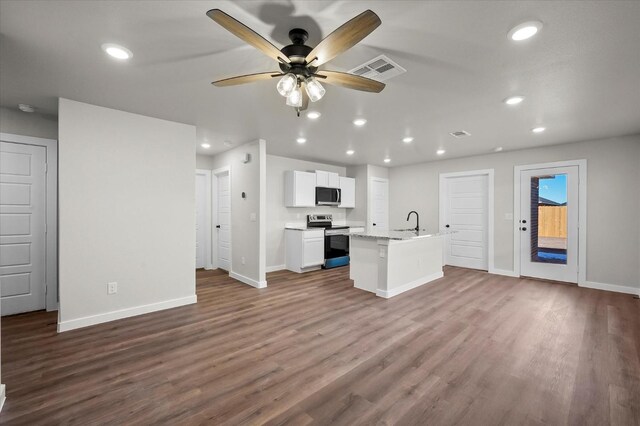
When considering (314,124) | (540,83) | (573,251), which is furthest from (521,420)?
(573,251)

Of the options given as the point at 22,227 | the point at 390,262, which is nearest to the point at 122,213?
the point at 22,227

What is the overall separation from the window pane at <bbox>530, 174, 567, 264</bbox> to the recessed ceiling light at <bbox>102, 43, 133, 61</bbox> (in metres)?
6.37

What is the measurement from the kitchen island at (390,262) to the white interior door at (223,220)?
9.35 ft

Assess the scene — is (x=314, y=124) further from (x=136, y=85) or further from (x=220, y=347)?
(x=220, y=347)

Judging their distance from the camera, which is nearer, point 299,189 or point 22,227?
point 22,227

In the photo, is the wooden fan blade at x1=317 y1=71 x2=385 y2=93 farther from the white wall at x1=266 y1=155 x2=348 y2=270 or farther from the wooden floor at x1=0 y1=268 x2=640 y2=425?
the white wall at x1=266 y1=155 x2=348 y2=270

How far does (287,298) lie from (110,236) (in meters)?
Answer: 2.37

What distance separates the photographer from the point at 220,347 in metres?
2.66

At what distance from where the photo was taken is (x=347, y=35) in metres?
1.50

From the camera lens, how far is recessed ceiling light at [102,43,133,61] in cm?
206

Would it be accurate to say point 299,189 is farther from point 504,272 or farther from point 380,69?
point 504,272

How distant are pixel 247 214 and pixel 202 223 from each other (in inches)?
72.2

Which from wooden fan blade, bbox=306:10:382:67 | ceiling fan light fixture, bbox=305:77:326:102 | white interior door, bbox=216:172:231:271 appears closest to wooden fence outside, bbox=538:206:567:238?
ceiling fan light fixture, bbox=305:77:326:102

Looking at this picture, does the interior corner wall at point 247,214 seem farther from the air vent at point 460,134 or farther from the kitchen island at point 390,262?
the air vent at point 460,134
